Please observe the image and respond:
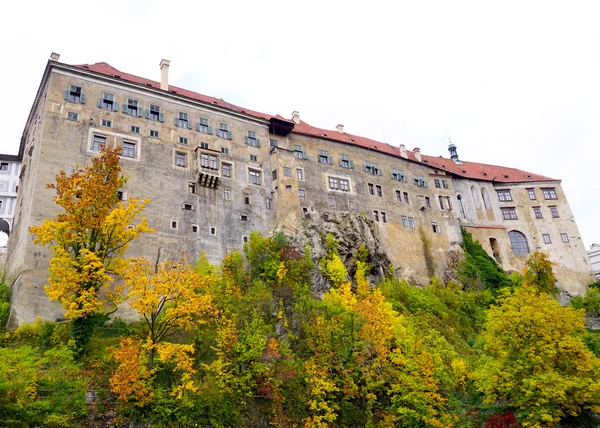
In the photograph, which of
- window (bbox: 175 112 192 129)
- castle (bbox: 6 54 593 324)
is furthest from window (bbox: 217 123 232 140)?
window (bbox: 175 112 192 129)

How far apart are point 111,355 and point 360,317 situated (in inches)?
574

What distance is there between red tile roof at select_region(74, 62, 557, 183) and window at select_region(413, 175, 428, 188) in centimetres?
200

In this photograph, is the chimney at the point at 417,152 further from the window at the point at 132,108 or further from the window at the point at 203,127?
the window at the point at 132,108

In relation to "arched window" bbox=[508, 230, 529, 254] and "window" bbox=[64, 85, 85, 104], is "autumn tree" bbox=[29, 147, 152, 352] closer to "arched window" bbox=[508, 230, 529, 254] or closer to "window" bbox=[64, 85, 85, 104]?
"window" bbox=[64, 85, 85, 104]

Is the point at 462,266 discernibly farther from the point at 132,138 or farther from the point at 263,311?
the point at 132,138

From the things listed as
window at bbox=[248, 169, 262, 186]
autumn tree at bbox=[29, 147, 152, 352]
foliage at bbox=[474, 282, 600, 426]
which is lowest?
foliage at bbox=[474, 282, 600, 426]

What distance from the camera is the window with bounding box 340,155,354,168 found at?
162 ft

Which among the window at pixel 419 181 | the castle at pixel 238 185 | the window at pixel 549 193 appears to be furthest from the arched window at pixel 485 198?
the window at pixel 419 181

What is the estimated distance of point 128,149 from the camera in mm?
37969

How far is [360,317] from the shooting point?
103 ft

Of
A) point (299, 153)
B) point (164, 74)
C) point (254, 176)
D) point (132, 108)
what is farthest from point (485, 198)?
point (132, 108)

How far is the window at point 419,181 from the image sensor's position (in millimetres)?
54088

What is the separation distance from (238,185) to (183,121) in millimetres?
6965

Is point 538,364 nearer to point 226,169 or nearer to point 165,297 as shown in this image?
point 165,297
